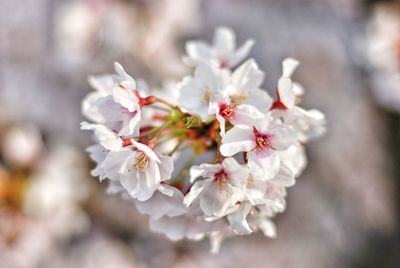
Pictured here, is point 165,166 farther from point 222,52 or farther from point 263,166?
point 222,52

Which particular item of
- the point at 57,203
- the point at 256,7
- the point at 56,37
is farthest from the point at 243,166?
the point at 256,7

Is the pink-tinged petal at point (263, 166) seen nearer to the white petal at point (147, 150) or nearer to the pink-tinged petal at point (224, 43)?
the white petal at point (147, 150)

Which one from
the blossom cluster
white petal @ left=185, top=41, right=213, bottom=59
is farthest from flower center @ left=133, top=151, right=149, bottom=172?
white petal @ left=185, top=41, right=213, bottom=59

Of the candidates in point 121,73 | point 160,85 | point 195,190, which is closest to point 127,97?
point 121,73

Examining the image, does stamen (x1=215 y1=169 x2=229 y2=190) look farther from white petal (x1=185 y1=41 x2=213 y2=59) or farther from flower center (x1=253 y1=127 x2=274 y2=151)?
white petal (x1=185 y1=41 x2=213 y2=59)

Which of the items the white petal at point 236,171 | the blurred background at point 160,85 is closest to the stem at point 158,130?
the white petal at point 236,171

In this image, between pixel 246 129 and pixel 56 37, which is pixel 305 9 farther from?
pixel 246 129
